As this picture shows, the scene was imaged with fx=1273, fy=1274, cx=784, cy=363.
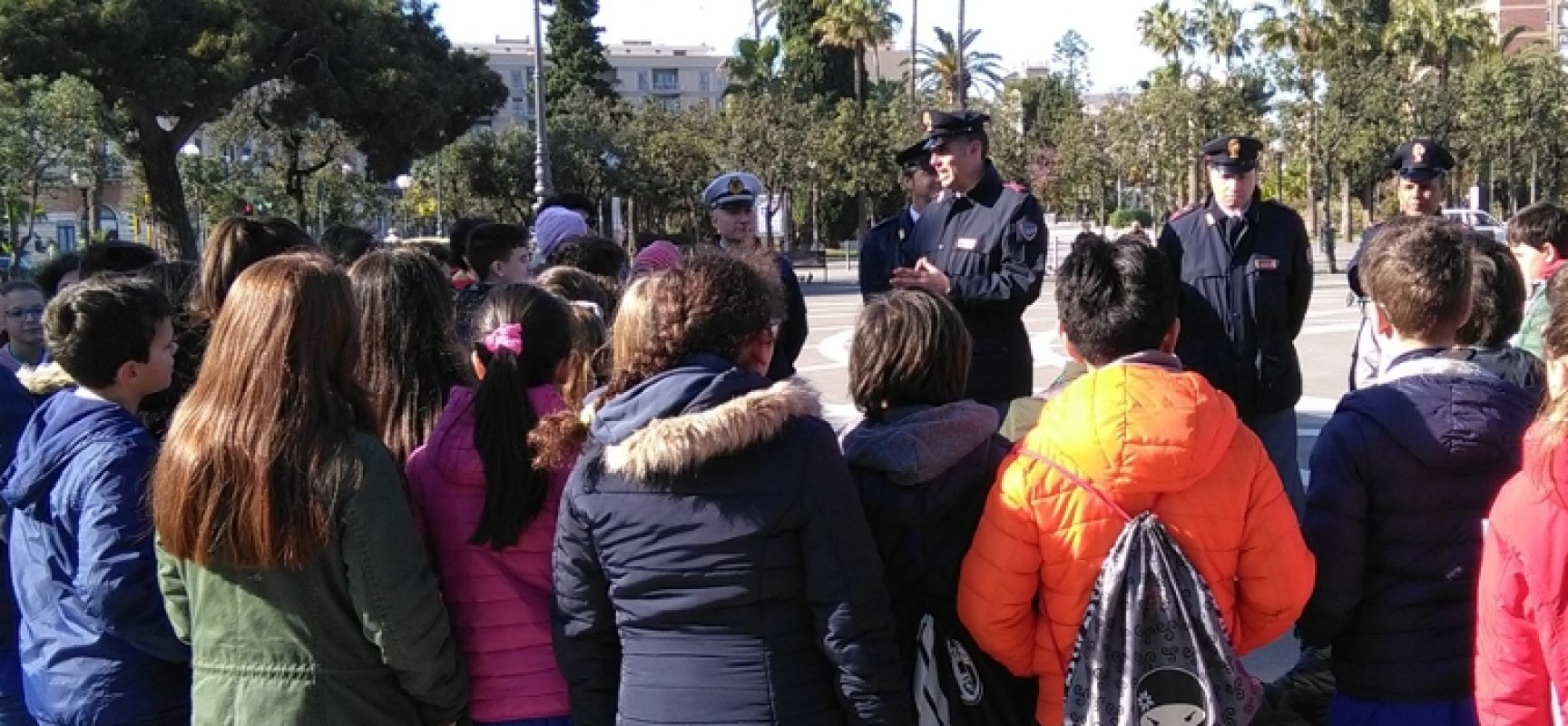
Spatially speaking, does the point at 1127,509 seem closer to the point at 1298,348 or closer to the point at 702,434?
the point at 702,434

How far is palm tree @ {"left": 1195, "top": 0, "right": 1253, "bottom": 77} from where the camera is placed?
54500mm

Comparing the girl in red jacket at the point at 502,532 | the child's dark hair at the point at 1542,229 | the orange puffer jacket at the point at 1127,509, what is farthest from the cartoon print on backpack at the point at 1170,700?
the child's dark hair at the point at 1542,229

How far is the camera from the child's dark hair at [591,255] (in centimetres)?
571

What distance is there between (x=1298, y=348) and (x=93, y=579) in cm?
1491

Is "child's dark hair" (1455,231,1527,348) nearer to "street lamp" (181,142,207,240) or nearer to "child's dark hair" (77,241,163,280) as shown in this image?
"child's dark hair" (77,241,163,280)

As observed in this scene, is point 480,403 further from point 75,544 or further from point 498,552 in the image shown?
point 75,544

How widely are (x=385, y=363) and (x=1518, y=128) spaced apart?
45.4 meters

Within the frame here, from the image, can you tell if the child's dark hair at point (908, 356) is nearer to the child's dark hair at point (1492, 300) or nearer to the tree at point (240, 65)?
A: the child's dark hair at point (1492, 300)

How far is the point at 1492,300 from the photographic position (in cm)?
371

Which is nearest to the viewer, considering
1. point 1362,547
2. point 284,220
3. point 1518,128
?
point 1362,547

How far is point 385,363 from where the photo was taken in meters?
3.20

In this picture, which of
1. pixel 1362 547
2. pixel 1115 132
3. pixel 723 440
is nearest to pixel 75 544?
pixel 723 440

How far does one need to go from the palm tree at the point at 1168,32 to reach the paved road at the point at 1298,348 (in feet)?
118

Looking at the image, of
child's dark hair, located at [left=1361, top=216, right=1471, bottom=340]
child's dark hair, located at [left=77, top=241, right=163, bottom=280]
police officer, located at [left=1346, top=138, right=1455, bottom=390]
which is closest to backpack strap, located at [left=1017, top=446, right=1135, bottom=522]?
child's dark hair, located at [left=1361, top=216, right=1471, bottom=340]
